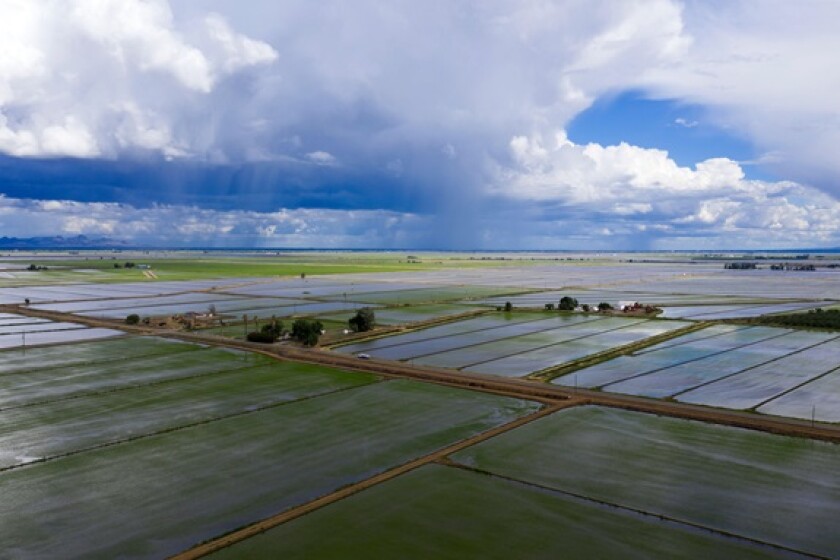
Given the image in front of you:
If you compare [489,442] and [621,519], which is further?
[489,442]

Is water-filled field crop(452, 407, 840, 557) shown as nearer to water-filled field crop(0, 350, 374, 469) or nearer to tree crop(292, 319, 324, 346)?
water-filled field crop(0, 350, 374, 469)

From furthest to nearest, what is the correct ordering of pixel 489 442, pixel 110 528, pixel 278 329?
1. pixel 278 329
2. pixel 489 442
3. pixel 110 528

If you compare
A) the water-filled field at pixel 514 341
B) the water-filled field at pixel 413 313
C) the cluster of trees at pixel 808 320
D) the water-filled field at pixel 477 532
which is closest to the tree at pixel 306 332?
the water-filled field at pixel 514 341

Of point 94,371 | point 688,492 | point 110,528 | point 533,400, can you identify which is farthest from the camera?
point 94,371

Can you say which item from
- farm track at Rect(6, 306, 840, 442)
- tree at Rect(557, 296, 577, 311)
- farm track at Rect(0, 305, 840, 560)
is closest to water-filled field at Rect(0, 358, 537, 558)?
farm track at Rect(0, 305, 840, 560)

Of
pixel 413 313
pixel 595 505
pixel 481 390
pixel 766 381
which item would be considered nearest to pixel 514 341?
pixel 481 390

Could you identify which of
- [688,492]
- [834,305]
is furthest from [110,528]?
[834,305]

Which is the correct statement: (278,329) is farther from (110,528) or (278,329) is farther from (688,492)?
(688,492)
